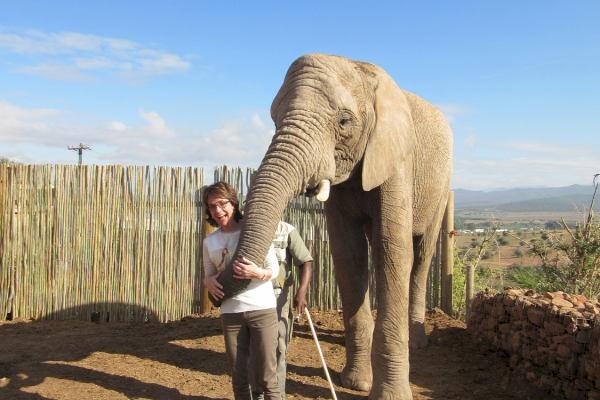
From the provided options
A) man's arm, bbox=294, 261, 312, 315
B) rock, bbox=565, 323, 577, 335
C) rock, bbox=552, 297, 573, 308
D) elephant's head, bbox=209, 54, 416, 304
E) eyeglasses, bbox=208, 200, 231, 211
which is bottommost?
rock, bbox=565, 323, 577, 335

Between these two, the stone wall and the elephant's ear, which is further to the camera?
the stone wall

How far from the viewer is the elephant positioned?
3.37 meters

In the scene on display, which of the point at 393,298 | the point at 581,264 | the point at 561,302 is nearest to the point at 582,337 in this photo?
the point at 561,302

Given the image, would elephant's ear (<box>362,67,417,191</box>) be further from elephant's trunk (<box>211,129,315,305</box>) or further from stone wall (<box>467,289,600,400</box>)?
stone wall (<box>467,289,600,400</box>)

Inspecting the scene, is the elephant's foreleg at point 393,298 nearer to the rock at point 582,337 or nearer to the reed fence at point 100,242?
the rock at point 582,337

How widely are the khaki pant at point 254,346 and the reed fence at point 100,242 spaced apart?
3738 millimetres

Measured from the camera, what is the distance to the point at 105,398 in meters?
4.49

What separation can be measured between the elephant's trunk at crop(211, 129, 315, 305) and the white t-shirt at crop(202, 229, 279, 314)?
0.45 ft

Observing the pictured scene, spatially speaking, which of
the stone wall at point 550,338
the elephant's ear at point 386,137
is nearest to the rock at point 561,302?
the stone wall at point 550,338

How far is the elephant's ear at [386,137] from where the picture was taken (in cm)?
389

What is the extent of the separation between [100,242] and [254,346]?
173 inches

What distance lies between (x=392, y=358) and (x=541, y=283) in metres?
4.29

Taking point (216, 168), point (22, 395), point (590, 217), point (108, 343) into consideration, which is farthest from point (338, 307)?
point (22, 395)

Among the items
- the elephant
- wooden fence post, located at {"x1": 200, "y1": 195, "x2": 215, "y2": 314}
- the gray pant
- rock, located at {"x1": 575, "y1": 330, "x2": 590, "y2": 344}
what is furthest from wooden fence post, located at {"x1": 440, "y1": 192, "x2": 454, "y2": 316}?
the gray pant
